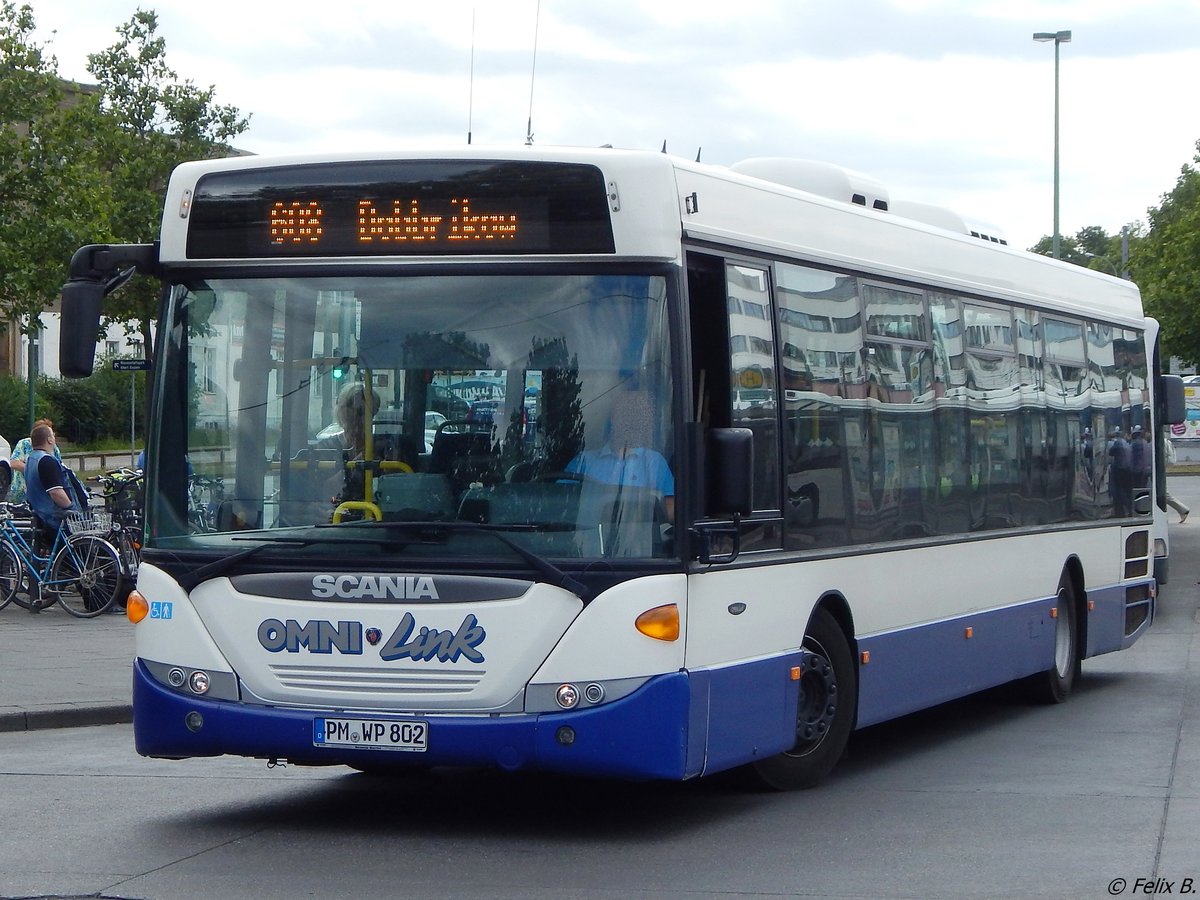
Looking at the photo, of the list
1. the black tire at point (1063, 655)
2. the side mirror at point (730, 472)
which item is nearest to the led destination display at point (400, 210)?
the side mirror at point (730, 472)

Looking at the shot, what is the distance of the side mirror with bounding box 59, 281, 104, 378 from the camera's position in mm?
7949

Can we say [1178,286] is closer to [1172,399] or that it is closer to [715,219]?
[1172,399]

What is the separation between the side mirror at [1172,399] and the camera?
1856 cm

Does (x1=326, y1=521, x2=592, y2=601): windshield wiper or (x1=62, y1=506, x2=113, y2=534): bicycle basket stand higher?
(x1=326, y1=521, x2=592, y2=601): windshield wiper

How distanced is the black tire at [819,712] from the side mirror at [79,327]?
3.44m

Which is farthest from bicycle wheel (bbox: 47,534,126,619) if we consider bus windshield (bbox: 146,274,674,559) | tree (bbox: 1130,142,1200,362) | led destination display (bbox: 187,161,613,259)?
tree (bbox: 1130,142,1200,362)

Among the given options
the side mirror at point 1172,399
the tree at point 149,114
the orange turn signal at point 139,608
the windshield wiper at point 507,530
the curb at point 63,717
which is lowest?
the curb at point 63,717

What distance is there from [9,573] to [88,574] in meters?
0.92

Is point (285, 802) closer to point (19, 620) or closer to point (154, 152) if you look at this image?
point (19, 620)

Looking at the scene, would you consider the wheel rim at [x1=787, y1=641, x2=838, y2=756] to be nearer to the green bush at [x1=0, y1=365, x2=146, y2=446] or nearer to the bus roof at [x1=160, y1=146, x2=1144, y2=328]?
the bus roof at [x1=160, y1=146, x2=1144, y2=328]

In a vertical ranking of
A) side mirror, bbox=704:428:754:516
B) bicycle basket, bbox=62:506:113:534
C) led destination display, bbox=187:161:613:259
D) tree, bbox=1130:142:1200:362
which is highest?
tree, bbox=1130:142:1200:362

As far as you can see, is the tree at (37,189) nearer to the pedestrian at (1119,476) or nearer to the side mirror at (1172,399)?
the side mirror at (1172,399)

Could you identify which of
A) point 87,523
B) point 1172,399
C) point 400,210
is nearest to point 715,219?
point 400,210

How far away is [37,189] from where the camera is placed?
105ft
